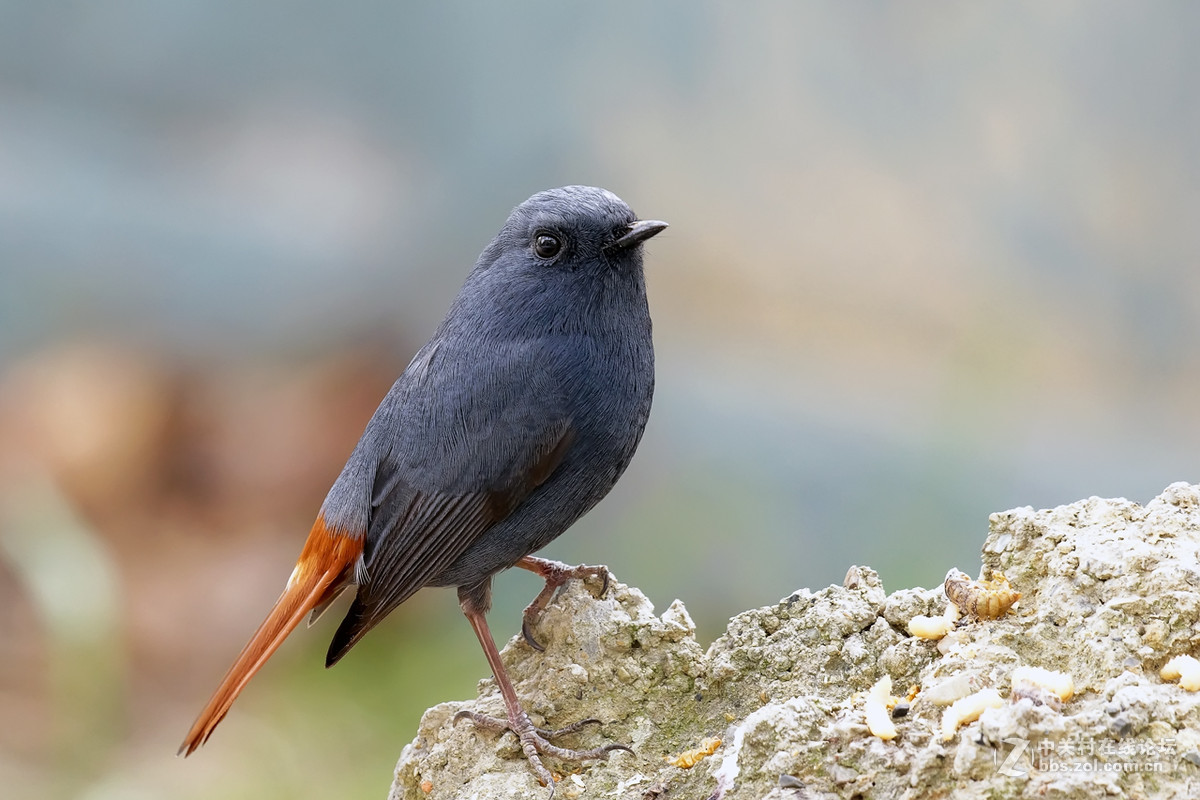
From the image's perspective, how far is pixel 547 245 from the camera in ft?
9.25

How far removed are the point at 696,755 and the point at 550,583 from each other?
2.16 feet

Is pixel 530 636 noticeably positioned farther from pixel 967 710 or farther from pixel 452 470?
pixel 967 710

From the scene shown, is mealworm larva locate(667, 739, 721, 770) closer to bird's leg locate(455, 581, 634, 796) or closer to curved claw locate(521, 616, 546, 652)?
bird's leg locate(455, 581, 634, 796)

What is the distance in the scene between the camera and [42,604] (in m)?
4.72

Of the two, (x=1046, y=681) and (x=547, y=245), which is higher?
(x=547, y=245)

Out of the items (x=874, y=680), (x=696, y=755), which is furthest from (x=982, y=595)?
(x=696, y=755)

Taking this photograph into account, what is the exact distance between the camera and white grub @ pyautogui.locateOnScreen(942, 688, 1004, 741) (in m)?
1.83

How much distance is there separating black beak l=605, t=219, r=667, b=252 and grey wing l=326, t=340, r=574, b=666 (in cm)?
34

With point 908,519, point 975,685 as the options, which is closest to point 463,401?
point 975,685

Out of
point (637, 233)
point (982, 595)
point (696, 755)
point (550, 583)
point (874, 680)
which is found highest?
point (637, 233)

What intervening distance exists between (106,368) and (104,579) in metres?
1.04

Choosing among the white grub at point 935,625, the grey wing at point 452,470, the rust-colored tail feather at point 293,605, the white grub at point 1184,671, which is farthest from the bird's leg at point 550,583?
the white grub at point 1184,671

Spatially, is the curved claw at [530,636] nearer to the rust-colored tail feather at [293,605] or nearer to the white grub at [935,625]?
the rust-colored tail feather at [293,605]

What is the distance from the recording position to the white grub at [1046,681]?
186 cm
